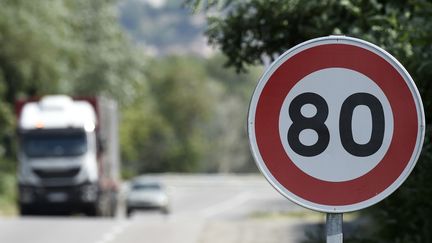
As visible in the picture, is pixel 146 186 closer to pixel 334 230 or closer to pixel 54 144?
pixel 54 144

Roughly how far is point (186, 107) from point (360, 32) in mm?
101071

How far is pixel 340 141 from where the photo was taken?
4434mm

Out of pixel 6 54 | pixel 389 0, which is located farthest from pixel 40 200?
pixel 389 0

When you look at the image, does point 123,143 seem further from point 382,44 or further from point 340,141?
point 340,141

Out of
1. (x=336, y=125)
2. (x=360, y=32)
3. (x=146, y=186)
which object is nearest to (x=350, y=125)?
(x=336, y=125)

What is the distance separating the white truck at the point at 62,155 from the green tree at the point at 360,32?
60.6ft

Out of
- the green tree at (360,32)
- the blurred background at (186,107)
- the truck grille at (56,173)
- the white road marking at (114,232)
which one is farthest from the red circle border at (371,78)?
the truck grille at (56,173)

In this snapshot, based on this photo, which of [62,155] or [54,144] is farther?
[62,155]

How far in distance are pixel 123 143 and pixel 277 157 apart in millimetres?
76557

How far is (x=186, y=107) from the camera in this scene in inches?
4385

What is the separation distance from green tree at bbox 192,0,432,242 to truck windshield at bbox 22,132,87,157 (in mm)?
18583

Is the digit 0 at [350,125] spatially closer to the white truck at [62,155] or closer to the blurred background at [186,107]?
the blurred background at [186,107]

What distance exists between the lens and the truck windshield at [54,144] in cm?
2930

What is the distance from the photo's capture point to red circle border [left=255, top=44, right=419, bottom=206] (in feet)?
14.3
